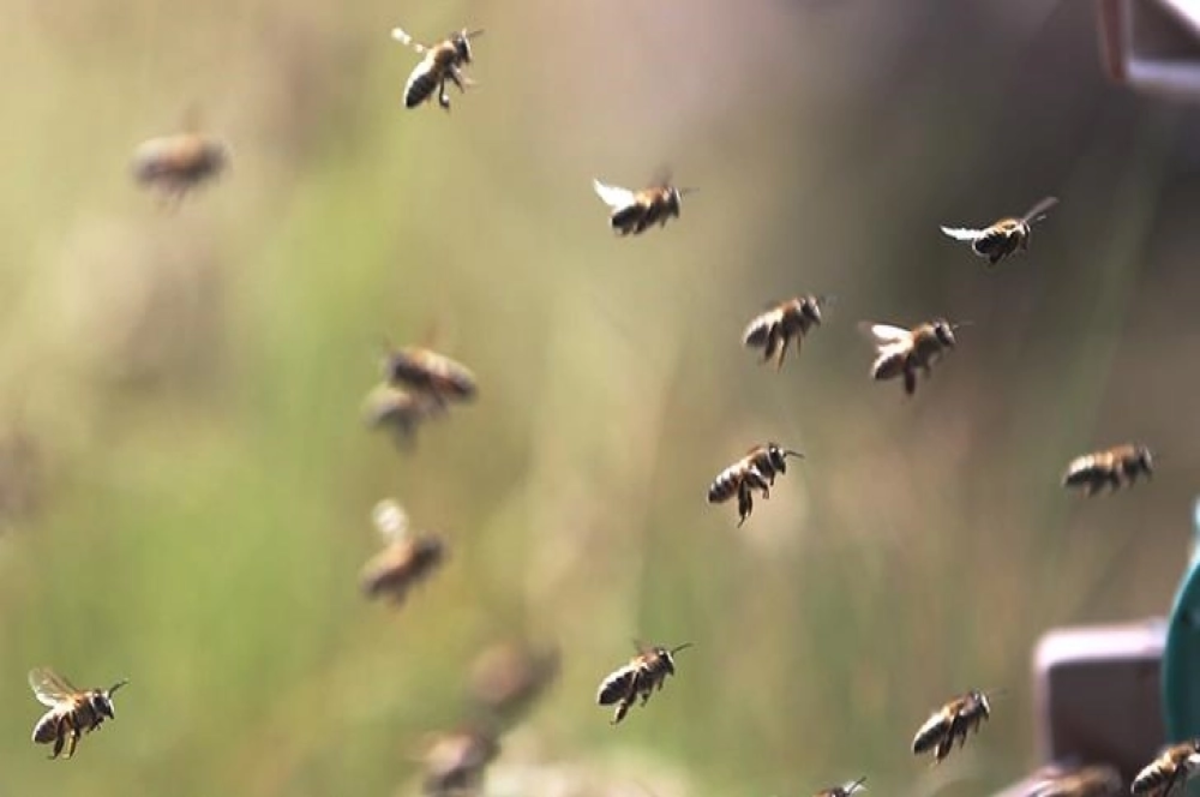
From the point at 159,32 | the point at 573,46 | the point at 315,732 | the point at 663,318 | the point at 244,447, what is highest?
the point at 573,46

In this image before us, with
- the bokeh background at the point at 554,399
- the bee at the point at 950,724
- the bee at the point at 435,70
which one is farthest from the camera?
the bokeh background at the point at 554,399

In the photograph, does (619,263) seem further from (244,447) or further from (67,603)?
(67,603)

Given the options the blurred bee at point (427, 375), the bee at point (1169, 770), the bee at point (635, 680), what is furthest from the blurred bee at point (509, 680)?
the bee at point (1169, 770)

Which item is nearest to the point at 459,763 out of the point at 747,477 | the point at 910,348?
the point at 747,477

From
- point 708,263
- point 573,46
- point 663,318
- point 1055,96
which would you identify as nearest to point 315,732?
point 663,318

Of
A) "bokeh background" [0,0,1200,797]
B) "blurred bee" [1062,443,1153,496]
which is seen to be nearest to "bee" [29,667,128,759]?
"bokeh background" [0,0,1200,797]

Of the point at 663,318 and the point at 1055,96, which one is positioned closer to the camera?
the point at 663,318

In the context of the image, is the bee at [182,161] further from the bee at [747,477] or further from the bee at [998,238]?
the bee at [998,238]
